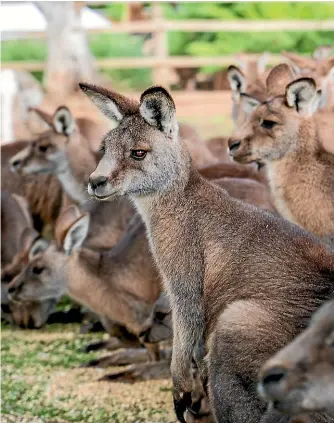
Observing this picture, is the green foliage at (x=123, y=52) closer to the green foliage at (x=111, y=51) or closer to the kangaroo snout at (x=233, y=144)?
the green foliage at (x=111, y=51)

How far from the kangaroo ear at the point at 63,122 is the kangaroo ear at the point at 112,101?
3.64 meters

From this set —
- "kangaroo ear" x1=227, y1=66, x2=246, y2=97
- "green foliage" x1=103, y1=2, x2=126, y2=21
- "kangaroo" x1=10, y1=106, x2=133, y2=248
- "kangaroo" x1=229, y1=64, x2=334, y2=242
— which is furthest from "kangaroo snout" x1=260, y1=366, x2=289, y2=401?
"green foliage" x1=103, y1=2, x2=126, y2=21

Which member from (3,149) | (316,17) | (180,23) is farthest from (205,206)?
(316,17)

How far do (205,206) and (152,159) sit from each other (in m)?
0.40

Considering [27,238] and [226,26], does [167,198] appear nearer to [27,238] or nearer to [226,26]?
[27,238]

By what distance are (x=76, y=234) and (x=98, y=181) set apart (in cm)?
257

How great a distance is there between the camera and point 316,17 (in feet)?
72.9

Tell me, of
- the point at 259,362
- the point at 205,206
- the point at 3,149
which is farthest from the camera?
the point at 3,149

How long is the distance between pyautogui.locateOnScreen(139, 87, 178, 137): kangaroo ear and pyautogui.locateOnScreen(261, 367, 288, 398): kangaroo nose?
2.03m

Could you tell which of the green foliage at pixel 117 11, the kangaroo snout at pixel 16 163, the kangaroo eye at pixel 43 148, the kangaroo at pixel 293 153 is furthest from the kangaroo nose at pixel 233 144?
the green foliage at pixel 117 11

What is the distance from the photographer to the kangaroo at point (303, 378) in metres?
3.46

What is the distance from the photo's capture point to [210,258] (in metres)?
5.05

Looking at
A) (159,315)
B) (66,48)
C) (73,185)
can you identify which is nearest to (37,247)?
(73,185)

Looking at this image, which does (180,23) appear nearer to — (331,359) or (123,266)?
(123,266)
